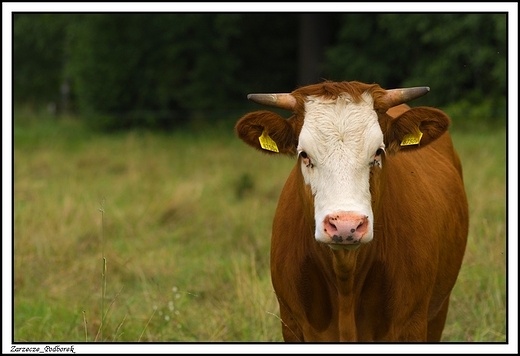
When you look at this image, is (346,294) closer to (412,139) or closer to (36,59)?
(412,139)

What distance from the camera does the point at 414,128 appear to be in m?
4.07

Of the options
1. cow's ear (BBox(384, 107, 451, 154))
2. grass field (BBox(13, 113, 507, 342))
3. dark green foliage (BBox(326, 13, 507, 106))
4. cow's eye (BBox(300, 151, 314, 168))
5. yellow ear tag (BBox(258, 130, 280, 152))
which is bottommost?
grass field (BBox(13, 113, 507, 342))

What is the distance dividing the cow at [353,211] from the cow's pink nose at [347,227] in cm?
1

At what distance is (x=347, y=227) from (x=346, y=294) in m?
0.85

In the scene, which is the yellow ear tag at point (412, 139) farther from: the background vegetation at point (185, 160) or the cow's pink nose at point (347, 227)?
the background vegetation at point (185, 160)

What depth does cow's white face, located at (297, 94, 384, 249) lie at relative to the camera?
3.42 m

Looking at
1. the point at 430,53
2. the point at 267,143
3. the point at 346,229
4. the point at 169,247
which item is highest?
the point at 430,53

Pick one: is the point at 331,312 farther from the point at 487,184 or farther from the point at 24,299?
the point at 487,184

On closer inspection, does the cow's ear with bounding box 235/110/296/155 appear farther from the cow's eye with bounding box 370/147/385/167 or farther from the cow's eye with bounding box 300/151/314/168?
the cow's eye with bounding box 370/147/385/167

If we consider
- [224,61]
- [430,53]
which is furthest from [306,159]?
[224,61]

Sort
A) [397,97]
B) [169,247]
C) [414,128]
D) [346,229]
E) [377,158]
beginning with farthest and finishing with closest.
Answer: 1. [169,247]
2. [414,128]
3. [397,97]
4. [377,158]
5. [346,229]

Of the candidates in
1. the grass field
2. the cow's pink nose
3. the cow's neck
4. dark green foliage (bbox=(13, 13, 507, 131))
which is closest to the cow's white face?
the cow's pink nose

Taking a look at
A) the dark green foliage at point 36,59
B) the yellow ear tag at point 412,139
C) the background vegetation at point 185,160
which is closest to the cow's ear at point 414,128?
the yellow ear tag at point 412,139

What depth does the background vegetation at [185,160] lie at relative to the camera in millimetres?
5965
